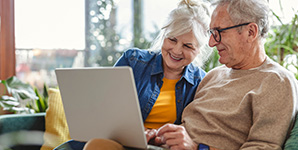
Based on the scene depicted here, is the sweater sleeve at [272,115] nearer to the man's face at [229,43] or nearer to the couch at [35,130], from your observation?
the man's face at [229,43]

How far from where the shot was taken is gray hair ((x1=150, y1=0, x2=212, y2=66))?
172 cm

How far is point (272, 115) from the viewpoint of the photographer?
1.27 m

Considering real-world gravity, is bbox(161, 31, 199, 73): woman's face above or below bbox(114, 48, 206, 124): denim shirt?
above

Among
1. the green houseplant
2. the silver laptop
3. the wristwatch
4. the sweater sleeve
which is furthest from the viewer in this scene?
the green houseplant

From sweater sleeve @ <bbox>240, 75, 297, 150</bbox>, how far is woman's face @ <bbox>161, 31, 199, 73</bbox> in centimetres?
52

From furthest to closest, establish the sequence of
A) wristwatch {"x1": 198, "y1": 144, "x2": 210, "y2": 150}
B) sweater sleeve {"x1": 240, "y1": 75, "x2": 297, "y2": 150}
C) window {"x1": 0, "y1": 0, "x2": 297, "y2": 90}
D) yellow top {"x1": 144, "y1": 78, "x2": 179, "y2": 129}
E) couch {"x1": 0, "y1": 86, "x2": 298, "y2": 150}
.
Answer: window {"x1": 0, "y1": 0, "x2": 297, "y2": 90} < couch {"x1": 0, "y1": 86, "x2": 298, "y2": 150} < yellow top {"x1": 144, "y1": 78, "x2": 179, "y2": 129} < wristwatch {"x1": 198, "y1": 144, "x2": 210, "y2": 150} < sweater sleeve {"x1": 240, "y1": 75, "x2": 297, "y2": 150}

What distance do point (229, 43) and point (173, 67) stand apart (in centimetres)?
38

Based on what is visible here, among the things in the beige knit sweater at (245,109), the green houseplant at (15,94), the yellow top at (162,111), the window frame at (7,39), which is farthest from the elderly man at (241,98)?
the window frame at (7,39)

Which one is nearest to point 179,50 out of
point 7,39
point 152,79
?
point 152,79

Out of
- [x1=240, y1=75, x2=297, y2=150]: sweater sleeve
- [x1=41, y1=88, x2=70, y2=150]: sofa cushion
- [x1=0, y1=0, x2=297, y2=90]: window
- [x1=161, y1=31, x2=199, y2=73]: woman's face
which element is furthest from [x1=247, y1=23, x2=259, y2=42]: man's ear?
[x1=0, y1=0, x2=297, y2=90]: window

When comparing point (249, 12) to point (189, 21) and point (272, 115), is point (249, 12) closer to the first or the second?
point (189, 21)

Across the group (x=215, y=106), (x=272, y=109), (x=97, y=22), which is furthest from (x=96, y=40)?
(x=272, y=109)

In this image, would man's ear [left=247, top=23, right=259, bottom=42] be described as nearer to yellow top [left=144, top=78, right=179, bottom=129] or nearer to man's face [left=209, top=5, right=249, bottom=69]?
man's face [left=209, top=5, right=249, bottom=69]

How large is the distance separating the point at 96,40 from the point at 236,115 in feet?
8.60
